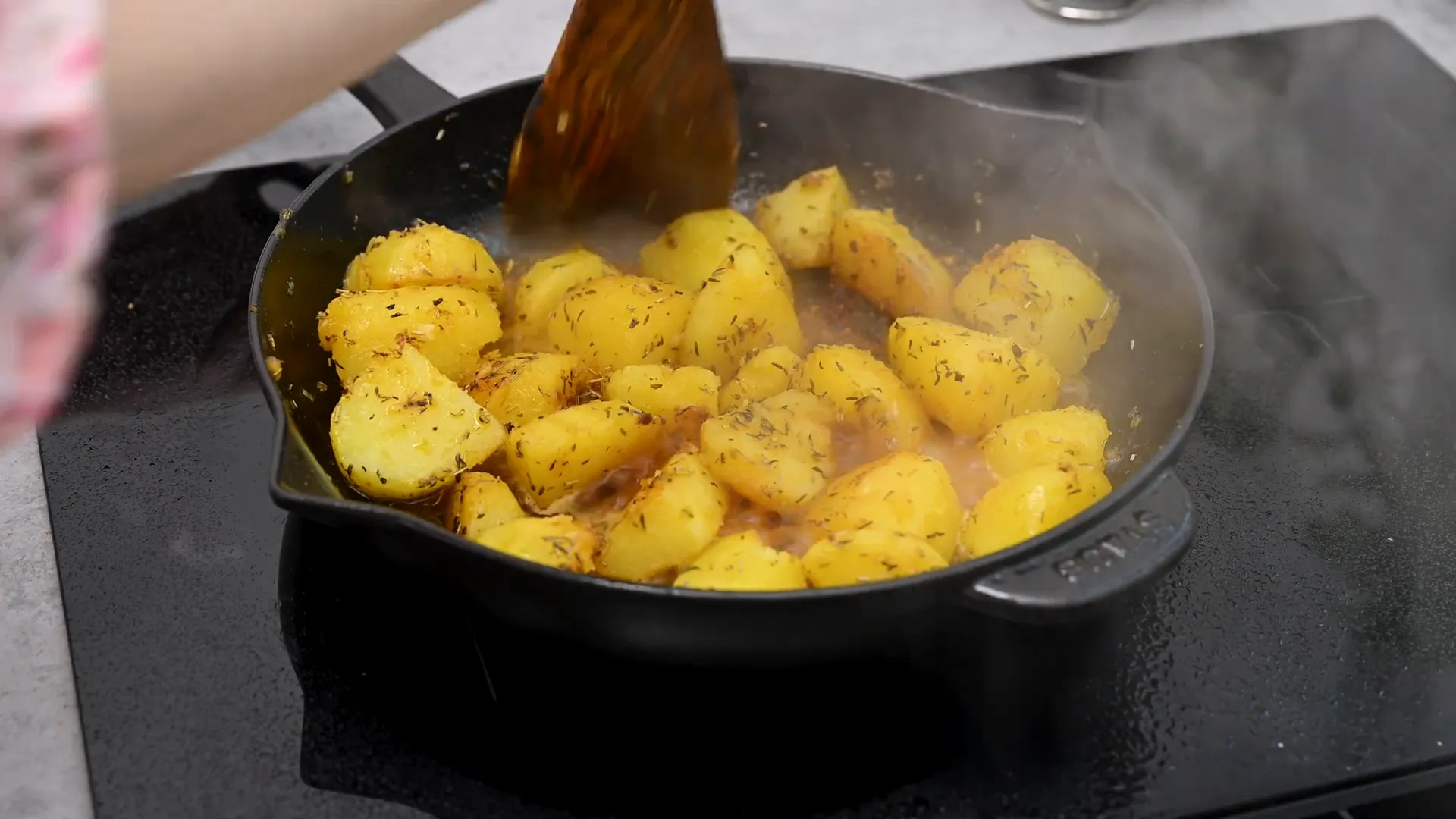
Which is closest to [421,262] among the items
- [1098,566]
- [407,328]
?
[407,328]

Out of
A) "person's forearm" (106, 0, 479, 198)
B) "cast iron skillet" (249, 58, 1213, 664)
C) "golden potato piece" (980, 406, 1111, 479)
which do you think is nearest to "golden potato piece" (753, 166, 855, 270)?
"cast iron skillet" (249, 58, 1213, 664)

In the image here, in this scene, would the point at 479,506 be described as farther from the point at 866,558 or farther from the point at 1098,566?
the point at 1098,566

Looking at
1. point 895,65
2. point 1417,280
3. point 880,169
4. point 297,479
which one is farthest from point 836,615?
point 895,65

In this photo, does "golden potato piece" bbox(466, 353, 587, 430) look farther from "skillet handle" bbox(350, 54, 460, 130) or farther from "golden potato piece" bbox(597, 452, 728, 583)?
"skillet handle" bbox(350, 54, 460, 130)

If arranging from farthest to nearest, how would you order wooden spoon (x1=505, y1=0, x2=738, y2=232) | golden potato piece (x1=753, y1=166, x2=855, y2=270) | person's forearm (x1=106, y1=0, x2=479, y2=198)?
golden potato piece (x1=753, y1=166, x2=855, y2=270)
wooden spoon (x1=505, y1=0, x2=738, y2=232)
person's forearm (x1=106, y1=0, x2=479, y2=198)

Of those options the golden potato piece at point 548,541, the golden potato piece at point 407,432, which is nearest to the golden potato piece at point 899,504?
the golden potato piece at point 548,541

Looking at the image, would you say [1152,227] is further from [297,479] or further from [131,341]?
[131,341]
